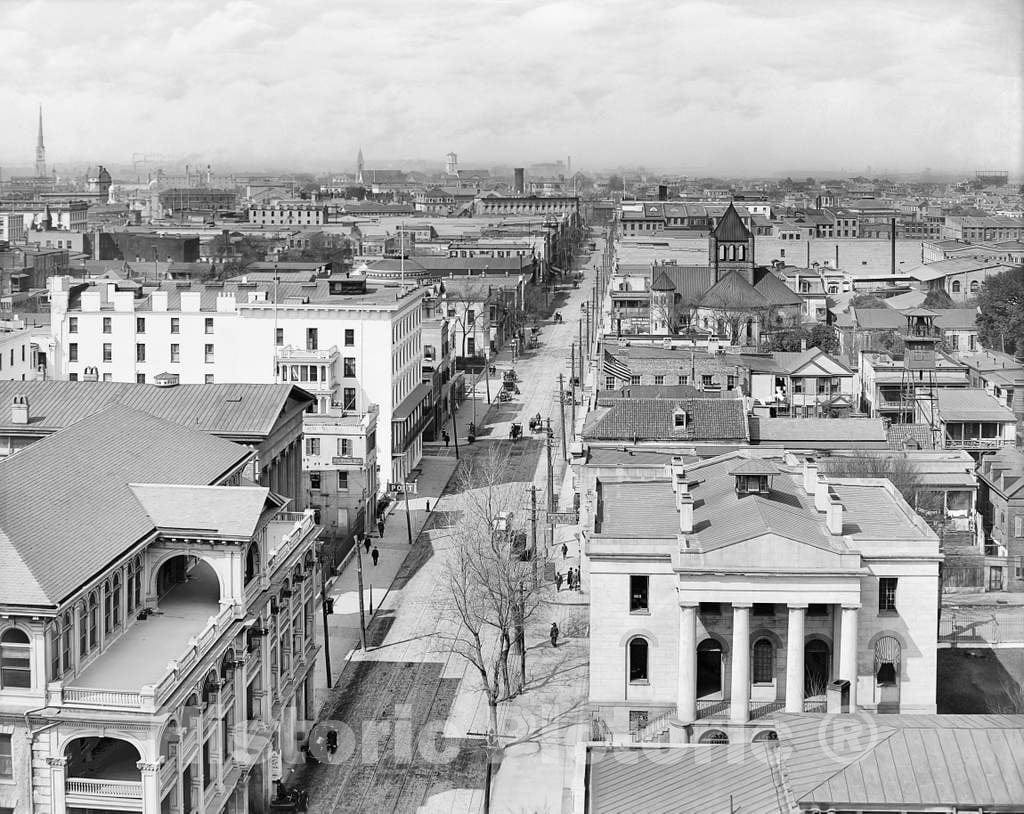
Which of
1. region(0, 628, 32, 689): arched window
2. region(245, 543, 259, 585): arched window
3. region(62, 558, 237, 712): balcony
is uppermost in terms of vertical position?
region(245, 543, 259, 585): arched window

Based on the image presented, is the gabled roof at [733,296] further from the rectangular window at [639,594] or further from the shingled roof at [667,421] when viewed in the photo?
the rectangular window at [639,594]

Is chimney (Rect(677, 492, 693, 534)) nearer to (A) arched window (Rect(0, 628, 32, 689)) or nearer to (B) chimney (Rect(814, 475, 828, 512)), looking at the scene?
(B) chimney (Rect(814, 475, 828, 512))

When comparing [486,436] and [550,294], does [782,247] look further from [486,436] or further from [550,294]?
[486,436]

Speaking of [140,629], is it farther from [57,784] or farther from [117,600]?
[57,784]

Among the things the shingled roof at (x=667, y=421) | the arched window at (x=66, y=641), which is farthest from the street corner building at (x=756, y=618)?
the shingled roof at (x=667, y=421)

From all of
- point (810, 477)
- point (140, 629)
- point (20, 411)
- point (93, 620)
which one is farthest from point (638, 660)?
point (20, 411)

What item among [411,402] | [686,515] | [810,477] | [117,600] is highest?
[810,477]

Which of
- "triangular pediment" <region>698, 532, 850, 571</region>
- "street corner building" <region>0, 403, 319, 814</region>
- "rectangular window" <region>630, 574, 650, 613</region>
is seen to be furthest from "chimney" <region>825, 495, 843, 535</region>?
"street corner building" <region>0, 403, 319, 814</region>
